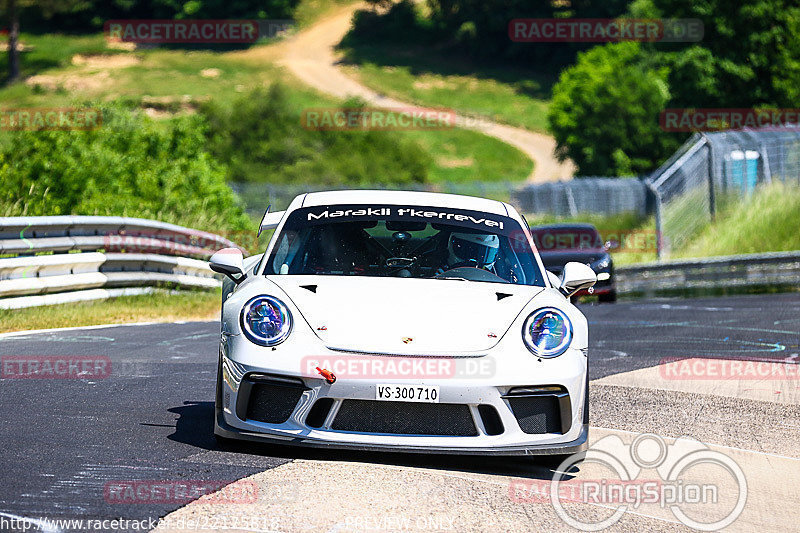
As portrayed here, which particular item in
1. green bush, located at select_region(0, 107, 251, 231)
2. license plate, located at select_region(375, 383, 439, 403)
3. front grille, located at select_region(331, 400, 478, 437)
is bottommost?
green bush, located at select_region(0, 107, 251, 231)

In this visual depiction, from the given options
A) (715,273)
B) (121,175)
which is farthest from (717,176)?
(121,175)

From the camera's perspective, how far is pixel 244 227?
27.2 meters

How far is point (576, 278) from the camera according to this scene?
6934 millimetres

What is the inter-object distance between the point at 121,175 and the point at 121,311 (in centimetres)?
1010

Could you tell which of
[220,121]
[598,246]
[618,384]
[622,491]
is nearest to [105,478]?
[622,491]

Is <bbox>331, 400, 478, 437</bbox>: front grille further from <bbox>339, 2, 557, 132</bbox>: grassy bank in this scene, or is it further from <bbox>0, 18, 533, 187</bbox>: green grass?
<bbox>339, 2, 557, 132</bbox>: grassy bank

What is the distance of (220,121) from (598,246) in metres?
52.1

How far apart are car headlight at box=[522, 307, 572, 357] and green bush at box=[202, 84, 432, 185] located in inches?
2194

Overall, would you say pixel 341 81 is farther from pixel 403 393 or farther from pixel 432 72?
pixel 403 393

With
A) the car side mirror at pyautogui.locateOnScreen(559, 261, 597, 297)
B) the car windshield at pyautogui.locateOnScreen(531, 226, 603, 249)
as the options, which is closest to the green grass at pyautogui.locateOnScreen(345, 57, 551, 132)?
the car windshield at pyautogui.locateOnScreen(531, 226, 603, 249)

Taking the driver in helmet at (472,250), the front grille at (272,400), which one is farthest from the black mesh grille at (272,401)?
the driver in helmet at (472,250)

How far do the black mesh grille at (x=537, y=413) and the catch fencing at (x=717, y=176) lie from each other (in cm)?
2427

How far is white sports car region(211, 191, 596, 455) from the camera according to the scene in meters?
5.80

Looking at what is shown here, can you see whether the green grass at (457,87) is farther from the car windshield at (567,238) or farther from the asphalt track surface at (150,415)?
the asphalt track surface at (150,415)
